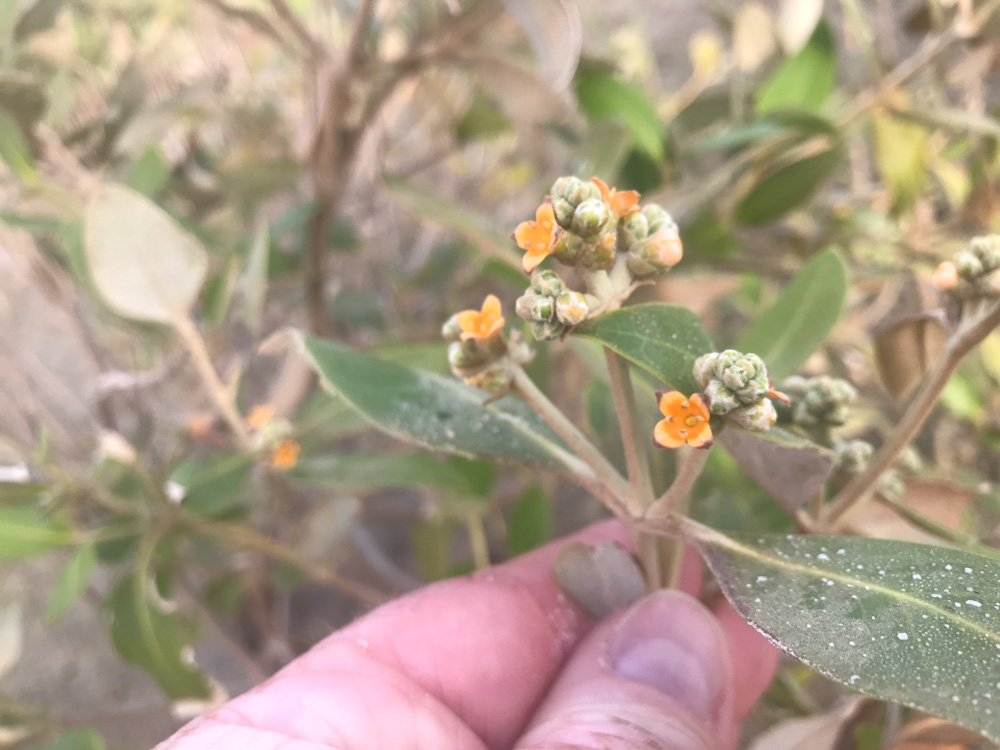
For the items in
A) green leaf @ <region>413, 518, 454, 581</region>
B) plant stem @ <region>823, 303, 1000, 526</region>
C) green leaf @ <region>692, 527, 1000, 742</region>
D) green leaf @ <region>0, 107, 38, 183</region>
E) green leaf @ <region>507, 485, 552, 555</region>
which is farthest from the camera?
green leaf @ <region>413, 518, 454, 581</region>

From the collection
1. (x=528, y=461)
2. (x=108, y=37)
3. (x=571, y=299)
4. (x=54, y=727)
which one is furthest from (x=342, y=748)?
(x=108, y=37)

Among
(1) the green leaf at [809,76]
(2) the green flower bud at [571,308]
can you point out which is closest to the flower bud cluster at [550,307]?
(2) the green flower bud at [571,308]

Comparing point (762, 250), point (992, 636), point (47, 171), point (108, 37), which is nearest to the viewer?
point (992, 636)

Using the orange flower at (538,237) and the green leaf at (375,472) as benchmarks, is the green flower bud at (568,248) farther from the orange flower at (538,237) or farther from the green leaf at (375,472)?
the green leaf at (375,472)

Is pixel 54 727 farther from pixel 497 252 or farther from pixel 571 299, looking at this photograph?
pixel 571 299

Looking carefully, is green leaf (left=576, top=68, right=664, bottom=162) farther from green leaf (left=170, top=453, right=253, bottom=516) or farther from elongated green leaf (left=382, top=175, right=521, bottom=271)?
green leaf (left=170, top=453, right=253, bottom=516)

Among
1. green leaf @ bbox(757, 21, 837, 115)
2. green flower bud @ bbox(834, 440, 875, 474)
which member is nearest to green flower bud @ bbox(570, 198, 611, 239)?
green flower bud @ bbox(834, 440, 875, 474)

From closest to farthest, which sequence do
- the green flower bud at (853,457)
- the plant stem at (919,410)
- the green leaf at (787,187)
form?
1. the plant stem at (919,410)
2. the green flower bud at (853,457)
3. the green leaf at (787,187)
